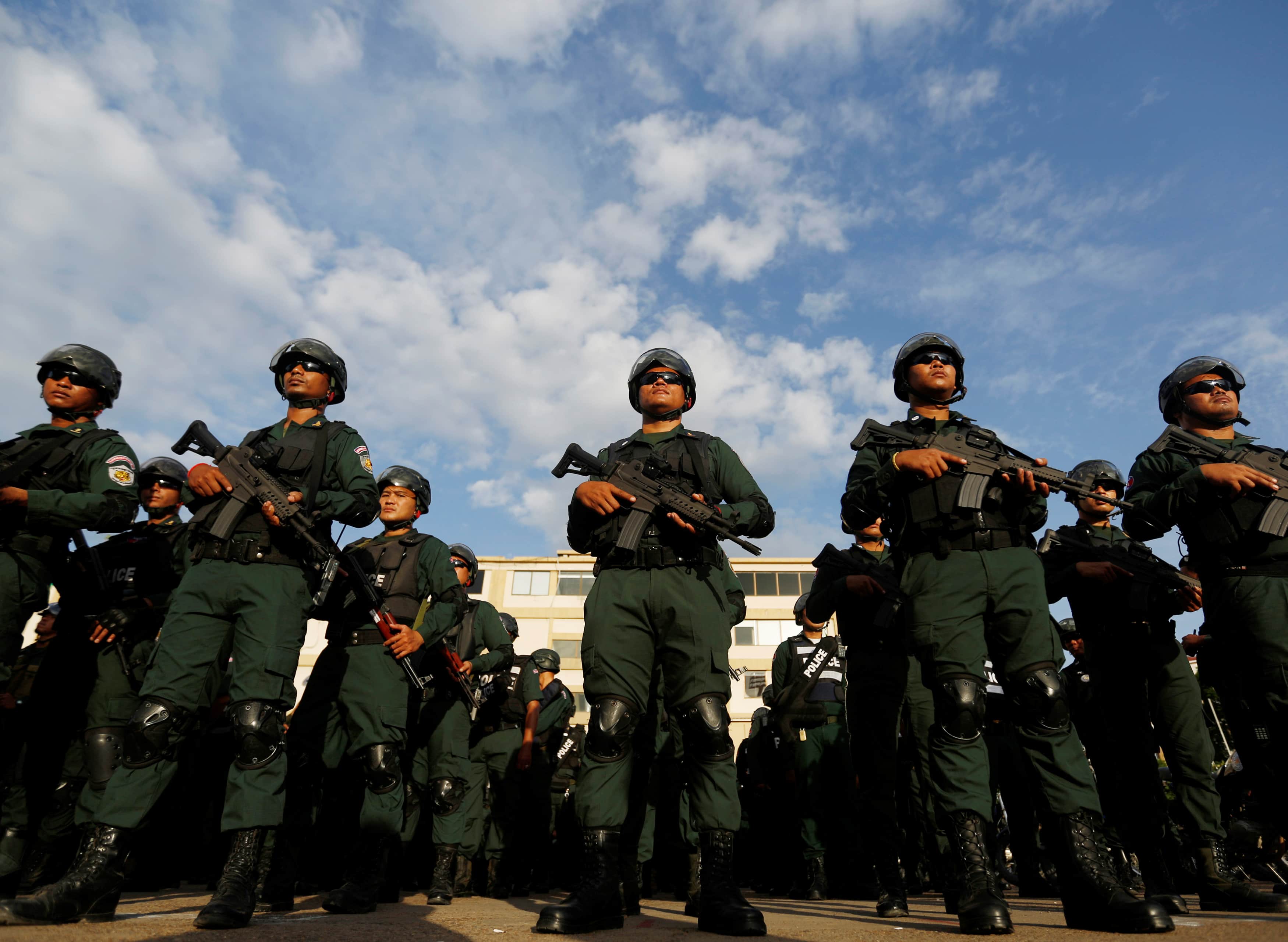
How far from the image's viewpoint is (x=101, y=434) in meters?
4.88

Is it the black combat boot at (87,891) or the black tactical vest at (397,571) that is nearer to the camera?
the black combat boot at (87,891)

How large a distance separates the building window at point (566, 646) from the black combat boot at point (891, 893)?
127 ft

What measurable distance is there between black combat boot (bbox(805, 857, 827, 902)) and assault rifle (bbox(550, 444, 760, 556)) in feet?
13.0

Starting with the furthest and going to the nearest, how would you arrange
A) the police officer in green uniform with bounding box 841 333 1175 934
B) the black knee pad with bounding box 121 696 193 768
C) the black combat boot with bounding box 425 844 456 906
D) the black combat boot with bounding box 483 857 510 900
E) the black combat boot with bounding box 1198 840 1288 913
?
1. the black combat boot with bounding box 483 857 510 900
2. the black combat boot with bounding box 425 844 456 906
3. the black combat boot with bounding box 1198 840 1288 913
4. the black knee pad with bounding box 121 696 193 768
5. the police officer in green uniform with bounding box 841 333 1175 934

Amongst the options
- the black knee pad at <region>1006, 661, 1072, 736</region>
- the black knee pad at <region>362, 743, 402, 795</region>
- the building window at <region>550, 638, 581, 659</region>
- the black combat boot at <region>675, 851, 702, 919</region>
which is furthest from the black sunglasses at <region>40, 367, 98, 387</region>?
the building window at <region>550, 638, 581, 659</region>

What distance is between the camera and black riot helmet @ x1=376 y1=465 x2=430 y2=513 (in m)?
6.82

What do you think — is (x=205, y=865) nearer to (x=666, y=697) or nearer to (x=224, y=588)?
(x=224, y=588)

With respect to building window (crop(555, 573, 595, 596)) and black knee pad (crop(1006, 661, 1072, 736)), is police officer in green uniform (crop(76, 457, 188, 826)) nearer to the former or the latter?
black knee pad (crop(1006, 661, 1072, 736))

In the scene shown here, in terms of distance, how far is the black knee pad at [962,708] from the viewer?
11.8 feet

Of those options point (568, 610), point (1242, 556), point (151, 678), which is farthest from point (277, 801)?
point (568, 610)

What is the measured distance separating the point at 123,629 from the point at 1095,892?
19.8ft

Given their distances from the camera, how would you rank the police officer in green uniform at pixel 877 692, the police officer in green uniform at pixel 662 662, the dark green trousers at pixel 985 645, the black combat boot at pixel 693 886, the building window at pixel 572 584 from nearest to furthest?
the dark green trousers at pixel 985 645 → the police officer in green uniform at pixel 662 662 → the black combat boot at pixel 693 886 → the police officer in green uniform at pixel 877 692 → the building window at pixel 572 584

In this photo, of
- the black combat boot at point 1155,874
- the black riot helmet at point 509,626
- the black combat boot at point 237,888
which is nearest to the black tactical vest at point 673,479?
the black combat boot at point 237,888

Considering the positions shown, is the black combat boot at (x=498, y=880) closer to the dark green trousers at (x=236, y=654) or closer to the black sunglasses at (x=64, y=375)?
the dark green trousers at (x=236, y=654)
